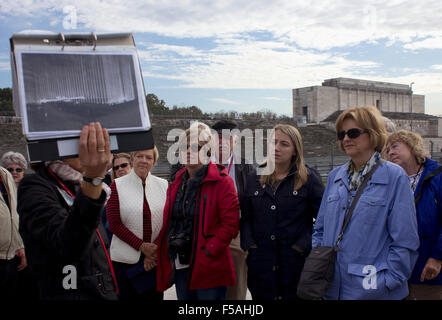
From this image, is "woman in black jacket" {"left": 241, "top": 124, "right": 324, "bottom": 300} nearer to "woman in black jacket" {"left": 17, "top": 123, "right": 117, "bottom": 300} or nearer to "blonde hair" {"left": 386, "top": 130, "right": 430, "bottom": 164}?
"blonde hair" {"left": 386, "top": 130, "right": 430, "bottom": 164}

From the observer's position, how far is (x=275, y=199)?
10.7 ft

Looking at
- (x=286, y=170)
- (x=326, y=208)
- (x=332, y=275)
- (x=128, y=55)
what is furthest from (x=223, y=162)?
(x=128, y=55)

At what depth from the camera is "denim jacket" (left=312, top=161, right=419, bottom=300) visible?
2.33 metres

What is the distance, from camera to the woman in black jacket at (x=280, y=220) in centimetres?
317

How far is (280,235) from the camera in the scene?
3201mm

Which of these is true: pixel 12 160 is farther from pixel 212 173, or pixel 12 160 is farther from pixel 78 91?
pixel 78 91

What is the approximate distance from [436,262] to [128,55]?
287cm

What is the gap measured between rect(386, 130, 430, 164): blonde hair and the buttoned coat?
92 centimetres

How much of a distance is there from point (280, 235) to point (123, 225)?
4.84 feet

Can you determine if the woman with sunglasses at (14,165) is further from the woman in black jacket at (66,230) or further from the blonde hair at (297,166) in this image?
the blonde hair at (297,166)

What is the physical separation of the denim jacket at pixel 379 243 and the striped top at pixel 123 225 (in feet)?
5.74

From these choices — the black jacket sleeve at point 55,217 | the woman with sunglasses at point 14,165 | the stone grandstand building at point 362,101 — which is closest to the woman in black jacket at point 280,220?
the black jacket sleeve at point 55,217

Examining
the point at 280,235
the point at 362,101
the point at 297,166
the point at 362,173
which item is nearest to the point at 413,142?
the point at 297,166
